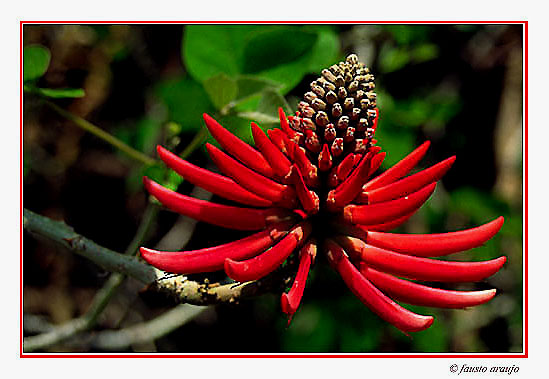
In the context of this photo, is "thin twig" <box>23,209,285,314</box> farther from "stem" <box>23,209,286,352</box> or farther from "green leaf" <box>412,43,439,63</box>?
"green leaf" <box>412,43,439,63</box>

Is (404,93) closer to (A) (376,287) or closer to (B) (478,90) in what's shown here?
(B) (478,90)

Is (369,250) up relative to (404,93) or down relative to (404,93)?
down

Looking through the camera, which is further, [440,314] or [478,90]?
[478,90]

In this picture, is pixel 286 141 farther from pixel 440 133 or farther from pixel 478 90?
pixel 478 90

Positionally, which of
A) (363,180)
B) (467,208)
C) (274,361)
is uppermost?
(467,208)

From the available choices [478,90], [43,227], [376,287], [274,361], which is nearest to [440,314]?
[478,90]

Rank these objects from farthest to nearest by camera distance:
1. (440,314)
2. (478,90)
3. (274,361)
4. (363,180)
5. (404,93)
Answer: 1. (478,90)
2. (440,314)
3. (404,93)
4. (274,361)
5. (363,180)


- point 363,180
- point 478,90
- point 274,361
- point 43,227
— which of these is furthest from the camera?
point 478,90

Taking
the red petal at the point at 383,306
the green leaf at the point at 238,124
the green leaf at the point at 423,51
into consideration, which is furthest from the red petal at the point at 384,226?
the green leaf at the point at 423,51
